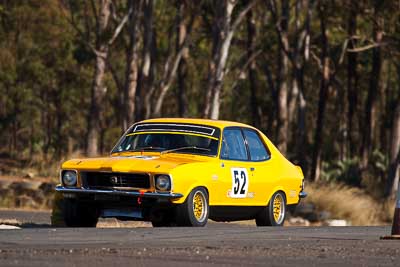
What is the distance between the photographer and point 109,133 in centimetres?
6619

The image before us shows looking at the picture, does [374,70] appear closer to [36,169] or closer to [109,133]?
[36,169]

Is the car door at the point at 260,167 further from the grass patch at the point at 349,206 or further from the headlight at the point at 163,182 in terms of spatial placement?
the grass patch at the point at 349,206

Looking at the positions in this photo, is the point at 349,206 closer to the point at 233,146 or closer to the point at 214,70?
the point at 214,70

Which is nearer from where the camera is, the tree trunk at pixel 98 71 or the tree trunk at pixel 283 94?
the tree trunk at pixel 283 94

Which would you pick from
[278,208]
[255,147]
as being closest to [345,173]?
[278,208]

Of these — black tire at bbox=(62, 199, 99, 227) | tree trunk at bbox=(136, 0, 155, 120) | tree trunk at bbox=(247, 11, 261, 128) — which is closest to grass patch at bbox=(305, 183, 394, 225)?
tree trunk at bbox=(136, 0, 155, 120)

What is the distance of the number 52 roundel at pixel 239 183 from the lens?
15.2 m

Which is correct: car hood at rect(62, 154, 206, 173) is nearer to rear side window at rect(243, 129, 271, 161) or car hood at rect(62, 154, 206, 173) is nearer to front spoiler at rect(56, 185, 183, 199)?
front spoiler at rect(56, 185, 183, 199)

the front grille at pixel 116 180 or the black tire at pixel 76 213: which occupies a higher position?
the front grille at pixel 116 180

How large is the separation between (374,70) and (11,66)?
17477 millimetres

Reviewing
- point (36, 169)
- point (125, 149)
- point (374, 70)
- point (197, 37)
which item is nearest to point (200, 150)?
point (125, 149)

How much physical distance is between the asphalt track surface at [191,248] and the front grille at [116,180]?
2.93ft

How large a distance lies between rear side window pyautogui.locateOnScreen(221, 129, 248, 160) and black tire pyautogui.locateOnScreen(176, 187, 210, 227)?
34.9 inches

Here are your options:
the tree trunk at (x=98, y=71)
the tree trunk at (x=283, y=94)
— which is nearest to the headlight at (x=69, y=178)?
the tree trunk at (x=98, y=71)
